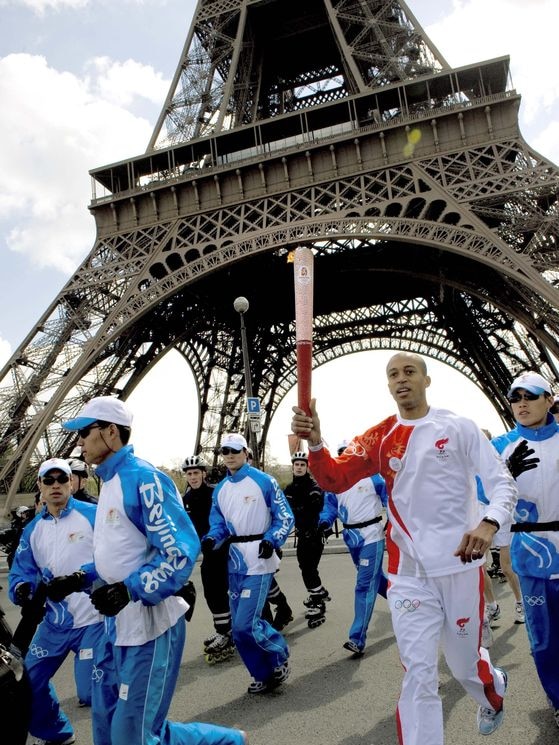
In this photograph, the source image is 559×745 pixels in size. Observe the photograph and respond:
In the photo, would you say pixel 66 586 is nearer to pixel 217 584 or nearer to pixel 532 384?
pixel 532 384

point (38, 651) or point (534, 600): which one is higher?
point (38, 651)

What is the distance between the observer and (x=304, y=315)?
245 cm

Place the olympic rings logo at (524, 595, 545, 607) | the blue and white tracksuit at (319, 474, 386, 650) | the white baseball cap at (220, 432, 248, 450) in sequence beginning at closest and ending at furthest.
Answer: the olympic rings logo at (524, 595, 545, 607), the blue and white tracksuit at (319, 474, 386, 650), the white baseball cap at (220, 432, 248, 450)

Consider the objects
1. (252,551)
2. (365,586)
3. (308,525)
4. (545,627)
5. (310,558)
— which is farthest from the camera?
(308,525)

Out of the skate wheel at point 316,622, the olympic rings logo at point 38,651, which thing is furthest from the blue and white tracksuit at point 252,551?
the skate wheel at point 316,622

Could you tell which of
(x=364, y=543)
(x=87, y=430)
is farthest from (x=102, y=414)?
(x=364, y=543)

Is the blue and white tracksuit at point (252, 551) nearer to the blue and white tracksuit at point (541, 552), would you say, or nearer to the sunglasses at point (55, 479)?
the sunglasses at point (55, 479)

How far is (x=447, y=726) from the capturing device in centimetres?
377

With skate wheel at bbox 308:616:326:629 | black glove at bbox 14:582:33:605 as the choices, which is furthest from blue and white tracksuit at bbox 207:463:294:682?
skate wheel at bbox 308:616:326:629

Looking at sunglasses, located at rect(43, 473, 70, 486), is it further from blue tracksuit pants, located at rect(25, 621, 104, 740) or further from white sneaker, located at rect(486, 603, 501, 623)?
white sneaker, located at rect(486, 603, 501, 623)

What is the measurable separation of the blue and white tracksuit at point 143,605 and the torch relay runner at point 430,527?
2.34 feet

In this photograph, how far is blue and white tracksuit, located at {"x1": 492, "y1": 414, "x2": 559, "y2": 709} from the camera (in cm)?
365

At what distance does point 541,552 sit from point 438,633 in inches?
47.1

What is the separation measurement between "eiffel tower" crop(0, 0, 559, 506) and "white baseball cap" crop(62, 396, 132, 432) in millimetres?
14511
